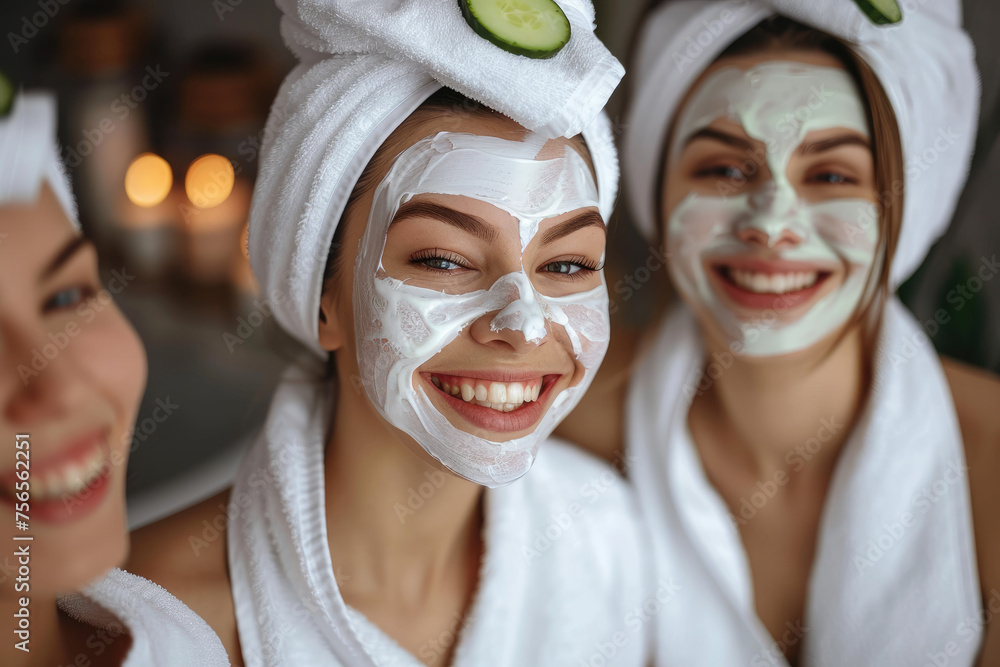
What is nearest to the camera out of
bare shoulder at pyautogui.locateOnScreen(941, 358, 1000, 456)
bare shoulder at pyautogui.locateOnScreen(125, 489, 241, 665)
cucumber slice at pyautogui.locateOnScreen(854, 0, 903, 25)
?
bare shoulder at pyautogui.locateOnScreen(125, 489, 241, 665)

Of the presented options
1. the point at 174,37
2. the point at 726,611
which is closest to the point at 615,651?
the point at 726,611

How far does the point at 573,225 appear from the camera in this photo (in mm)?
814

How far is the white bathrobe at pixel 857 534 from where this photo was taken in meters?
1.04

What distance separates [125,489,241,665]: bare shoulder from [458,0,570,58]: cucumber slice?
0.60 meters

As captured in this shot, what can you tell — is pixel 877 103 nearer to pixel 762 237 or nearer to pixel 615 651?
pixel 762 237

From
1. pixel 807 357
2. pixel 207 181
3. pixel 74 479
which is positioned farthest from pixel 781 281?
pixel 74 479

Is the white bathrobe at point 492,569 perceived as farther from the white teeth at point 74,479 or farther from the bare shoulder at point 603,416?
the white teeth at point 74,479

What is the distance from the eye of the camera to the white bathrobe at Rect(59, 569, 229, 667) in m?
0.78

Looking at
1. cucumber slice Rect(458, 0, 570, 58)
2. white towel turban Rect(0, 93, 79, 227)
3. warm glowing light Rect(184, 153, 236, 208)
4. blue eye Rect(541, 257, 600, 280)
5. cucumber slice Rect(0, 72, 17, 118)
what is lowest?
warm glowing light Rect(184, 153, 236, 208)

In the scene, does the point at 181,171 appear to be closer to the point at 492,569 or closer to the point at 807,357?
the point at 492,569

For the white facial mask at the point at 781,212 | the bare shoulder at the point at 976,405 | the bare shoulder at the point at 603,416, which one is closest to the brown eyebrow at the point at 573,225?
the white facial mask at the point at 781,212

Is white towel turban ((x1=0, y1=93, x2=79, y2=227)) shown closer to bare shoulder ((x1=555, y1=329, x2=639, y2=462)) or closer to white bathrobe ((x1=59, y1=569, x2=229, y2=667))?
white bathrobe ((x1=59, y1=569, x2=229, y2=667))

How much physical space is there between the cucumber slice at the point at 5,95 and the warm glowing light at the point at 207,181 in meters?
0.24

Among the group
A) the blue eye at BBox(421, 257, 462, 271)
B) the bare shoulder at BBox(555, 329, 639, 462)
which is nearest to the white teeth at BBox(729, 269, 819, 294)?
the bare shoulder at BBox(555, 329, 639, 462)
